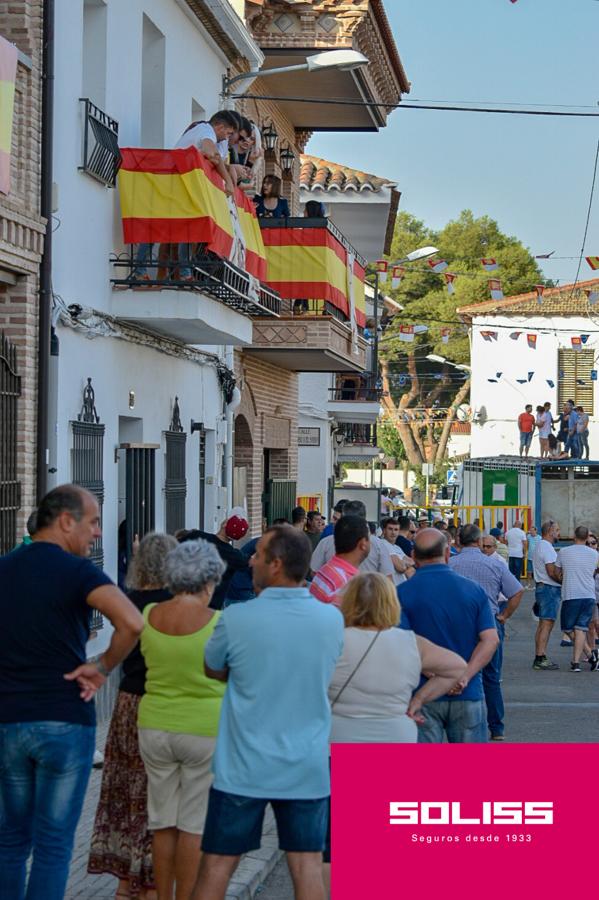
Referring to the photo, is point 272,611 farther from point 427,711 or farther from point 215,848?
point 427,711

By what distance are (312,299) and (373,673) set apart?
14.7m

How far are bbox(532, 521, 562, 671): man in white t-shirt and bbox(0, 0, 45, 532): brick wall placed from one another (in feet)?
27.6

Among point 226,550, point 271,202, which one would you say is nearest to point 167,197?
point 226,550

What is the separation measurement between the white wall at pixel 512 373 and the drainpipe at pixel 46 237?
44.3m

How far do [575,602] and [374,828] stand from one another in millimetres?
12687

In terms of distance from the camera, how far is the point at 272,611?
5.52m

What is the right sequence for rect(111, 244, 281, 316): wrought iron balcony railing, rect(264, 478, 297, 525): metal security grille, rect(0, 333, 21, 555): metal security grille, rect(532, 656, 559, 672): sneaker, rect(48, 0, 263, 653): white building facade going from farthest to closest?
1. rect(264, 478, 297, 525): metal security grille
2. rect(532, 656, 559, 672): sneaker
3. rect(111, 244, 281, 316): wrought iron balcony railing
4. rect(48, 0, 263, 653): white building facade
5. rect(0, 333, 21, 555): metal security grille

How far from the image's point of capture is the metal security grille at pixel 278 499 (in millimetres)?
25469

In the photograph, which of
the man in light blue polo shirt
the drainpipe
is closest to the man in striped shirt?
the man in light blue polo shirt

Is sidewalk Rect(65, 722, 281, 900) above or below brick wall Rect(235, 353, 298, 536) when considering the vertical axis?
below

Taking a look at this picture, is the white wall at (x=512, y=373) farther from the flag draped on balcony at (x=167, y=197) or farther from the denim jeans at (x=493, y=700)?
the denim jeans at (x=493, y=700)

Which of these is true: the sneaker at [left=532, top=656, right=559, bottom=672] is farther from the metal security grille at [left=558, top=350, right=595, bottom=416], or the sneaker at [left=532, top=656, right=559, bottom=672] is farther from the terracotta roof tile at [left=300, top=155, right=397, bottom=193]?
the metal security grille at [left=558, top=350, right=595, bottom=416]

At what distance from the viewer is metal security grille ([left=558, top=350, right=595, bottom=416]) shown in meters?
55.2

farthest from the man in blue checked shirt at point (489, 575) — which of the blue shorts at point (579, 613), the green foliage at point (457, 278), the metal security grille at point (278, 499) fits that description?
the green foliage at point (457, 278)
